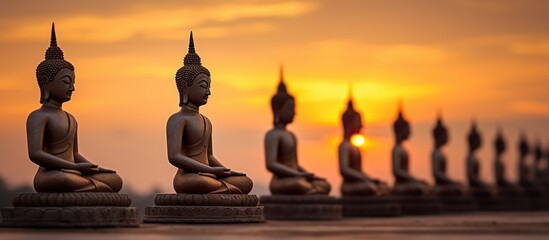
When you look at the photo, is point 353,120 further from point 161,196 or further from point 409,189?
point 161,196

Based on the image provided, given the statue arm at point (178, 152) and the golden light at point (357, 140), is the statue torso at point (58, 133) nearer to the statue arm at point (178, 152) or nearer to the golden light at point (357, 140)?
the statue arm at point (178, 152)

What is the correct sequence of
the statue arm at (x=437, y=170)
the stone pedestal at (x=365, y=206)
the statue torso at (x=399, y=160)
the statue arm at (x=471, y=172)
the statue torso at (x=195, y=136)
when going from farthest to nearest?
1. the statue arm at (x=471, y=172)
2. the statue arm at (x=437, y=170)
3. the statue torso at (x=399, y=160)
4. the stone pedestal at (x=365, y=206)
5. the statue torso at (x=195, y=136)

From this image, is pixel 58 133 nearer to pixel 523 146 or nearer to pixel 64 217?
pixel 64 217

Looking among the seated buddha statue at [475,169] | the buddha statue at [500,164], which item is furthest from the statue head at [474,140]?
the buddha statue at [500,164]

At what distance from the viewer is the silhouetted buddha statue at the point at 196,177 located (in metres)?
28.7

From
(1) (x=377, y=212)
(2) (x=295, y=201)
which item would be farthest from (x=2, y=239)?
(1) (x=377, y=212)

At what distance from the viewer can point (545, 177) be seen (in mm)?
75938

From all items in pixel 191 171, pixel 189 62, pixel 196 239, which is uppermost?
pixel 189 62

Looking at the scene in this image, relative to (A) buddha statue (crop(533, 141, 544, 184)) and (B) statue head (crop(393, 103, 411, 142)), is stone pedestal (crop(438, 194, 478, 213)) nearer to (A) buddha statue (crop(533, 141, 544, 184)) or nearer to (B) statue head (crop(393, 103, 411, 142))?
(B) statue head (crop(393, 103, 411, 142))

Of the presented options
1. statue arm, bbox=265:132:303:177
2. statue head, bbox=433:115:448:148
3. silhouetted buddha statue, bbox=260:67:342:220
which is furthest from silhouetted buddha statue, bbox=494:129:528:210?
statue arm, bbox=265:132:303:177

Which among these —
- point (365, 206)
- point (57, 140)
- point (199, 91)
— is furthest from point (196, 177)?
point (365, 206)

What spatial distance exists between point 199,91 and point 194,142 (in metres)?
1.07

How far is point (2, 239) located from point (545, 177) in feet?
187

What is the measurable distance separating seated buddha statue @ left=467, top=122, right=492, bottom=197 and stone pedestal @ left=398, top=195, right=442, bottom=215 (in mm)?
9157
